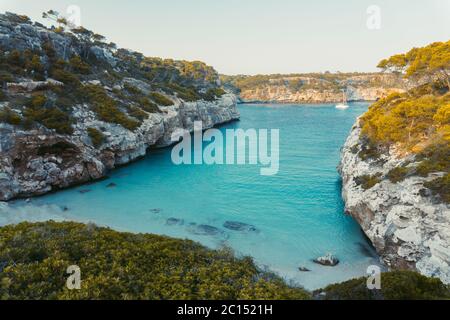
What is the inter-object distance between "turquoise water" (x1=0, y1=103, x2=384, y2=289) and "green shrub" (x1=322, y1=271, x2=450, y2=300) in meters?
4.08

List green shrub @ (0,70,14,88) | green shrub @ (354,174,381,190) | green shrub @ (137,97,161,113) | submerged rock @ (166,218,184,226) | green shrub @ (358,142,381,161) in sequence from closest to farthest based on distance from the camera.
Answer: green shrub @ (354,174,381,190)
submerged rock @ (166,218,184,226)
green shrub @ (358,142,381,161)
green shrub @ (0,70,14,88)
green shrub @ (137,97,161,113)

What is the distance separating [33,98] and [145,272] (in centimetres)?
2983

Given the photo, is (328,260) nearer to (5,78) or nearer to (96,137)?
(96,137)

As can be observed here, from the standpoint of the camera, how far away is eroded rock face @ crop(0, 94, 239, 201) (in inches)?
925

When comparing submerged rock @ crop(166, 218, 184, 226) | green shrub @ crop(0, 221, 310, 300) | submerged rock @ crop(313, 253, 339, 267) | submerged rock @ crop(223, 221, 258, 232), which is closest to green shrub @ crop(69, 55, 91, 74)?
submerged rock @ crop(166, 218, 184, 226)

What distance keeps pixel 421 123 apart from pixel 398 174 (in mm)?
7097

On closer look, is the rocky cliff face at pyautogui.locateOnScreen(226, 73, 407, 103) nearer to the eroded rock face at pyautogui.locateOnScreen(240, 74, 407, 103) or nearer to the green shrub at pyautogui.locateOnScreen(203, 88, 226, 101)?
the eroded rock face at pyautogui.locateOnScreen(240, 74, 407, 103)

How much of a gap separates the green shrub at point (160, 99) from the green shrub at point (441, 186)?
4000 centimetres

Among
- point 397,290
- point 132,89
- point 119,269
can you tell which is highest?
point 132,89

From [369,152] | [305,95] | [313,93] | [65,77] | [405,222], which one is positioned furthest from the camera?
[305,95]

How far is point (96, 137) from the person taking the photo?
3052 cm

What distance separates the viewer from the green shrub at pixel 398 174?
16.8 m

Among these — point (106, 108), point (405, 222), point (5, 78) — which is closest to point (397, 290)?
point (405, 222)
